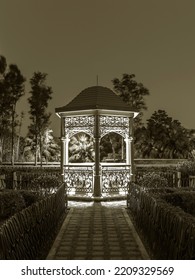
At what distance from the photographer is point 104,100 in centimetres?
1555

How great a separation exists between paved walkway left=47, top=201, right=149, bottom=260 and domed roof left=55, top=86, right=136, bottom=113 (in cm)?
461

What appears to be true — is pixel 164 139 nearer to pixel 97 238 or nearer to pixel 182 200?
pixel 182 200

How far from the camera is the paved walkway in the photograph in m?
6.64

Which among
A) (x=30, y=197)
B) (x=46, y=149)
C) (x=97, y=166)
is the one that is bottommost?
(x=30, y=197)

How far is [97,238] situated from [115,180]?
7.33m

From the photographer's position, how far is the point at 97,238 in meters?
7.84

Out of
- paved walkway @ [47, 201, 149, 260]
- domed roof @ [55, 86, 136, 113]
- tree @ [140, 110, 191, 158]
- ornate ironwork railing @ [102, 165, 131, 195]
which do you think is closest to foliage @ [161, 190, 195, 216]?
paved walkway @ [47, 201, 149, 260]

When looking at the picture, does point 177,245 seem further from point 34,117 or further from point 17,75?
point 34,117

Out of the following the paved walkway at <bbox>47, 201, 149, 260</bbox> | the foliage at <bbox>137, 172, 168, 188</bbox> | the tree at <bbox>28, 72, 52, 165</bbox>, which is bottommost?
the paved walkway at <bbox>47, 201, 149, 260</bbox>

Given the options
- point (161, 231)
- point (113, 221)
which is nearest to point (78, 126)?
point (113, 221)

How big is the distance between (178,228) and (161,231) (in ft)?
3.83

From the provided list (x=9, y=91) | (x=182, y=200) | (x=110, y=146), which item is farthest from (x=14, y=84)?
(x=182, y=200)

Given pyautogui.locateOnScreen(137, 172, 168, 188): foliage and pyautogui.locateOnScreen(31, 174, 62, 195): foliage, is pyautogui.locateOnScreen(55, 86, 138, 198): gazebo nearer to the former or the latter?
pyautogui.locateOnScreen(137, 172, 168, 188): foliage

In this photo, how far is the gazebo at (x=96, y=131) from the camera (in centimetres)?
1481
